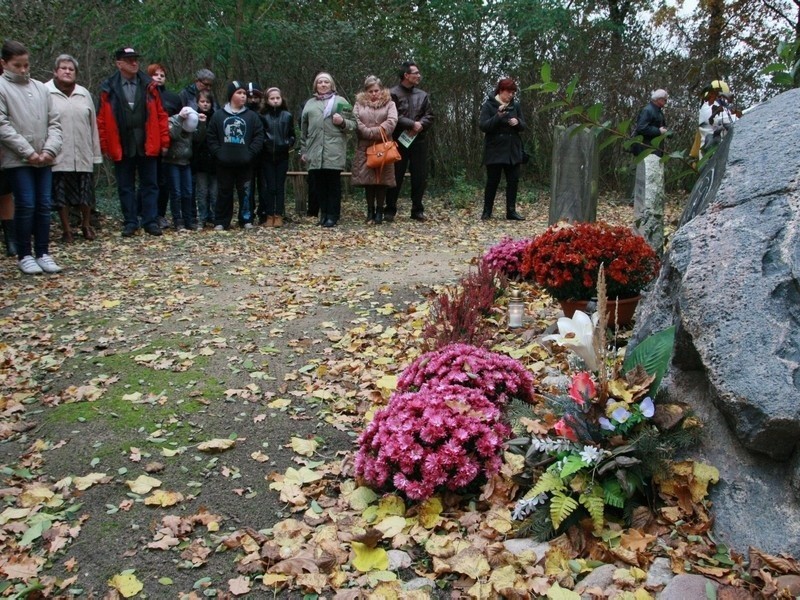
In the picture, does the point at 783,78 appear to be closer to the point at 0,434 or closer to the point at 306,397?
the point at 306,397

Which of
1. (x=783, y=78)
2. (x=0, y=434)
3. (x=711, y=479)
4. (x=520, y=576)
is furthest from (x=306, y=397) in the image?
(x=783, y=78)

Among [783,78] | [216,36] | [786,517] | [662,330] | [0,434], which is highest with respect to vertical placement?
[216,36]

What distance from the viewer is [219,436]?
400 centimetres

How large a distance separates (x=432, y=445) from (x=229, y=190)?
25.6 ft

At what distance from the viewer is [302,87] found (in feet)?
45.8

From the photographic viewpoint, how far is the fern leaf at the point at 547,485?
9.18ft

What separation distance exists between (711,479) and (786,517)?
0.29 meters

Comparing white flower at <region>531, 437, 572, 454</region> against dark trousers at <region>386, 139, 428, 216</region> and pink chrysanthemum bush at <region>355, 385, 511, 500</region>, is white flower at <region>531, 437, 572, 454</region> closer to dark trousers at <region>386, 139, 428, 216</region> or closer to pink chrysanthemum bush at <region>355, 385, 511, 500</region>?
pink chrysanthemum bush at <region>355, 385, 511, 500</region>

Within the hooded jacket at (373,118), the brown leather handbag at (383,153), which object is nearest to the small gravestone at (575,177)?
the brown leather handbag at (383,153)

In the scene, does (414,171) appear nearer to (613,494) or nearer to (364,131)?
(364,131)

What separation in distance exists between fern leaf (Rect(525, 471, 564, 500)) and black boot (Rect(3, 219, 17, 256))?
734 cm

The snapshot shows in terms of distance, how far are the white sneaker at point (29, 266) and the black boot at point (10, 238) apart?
840 mm

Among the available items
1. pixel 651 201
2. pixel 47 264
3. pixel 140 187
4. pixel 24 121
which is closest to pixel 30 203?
pixel 47 264

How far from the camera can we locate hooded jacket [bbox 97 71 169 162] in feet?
30.1
